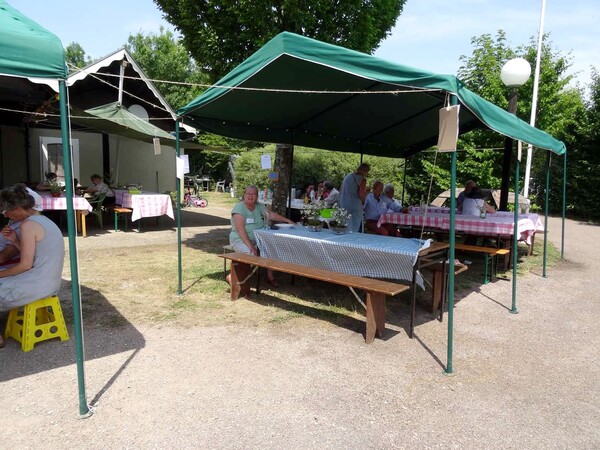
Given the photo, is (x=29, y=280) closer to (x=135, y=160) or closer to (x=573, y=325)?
(x=573, y=325)

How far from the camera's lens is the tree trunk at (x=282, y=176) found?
802 centimetres

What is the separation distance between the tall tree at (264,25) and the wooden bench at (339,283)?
354 cm

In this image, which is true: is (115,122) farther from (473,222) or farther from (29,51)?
(29,51)

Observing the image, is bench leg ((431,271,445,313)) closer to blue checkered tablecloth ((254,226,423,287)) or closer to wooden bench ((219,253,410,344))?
blue checkered tablecloth ((254,226,423,287))

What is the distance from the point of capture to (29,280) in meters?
3.39

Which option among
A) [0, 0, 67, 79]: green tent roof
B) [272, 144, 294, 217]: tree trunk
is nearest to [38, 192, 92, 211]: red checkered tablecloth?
[272, 144, 294, 217]: tree trunk

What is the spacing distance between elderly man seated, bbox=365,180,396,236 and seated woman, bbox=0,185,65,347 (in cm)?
533

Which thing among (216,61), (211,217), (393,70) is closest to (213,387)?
(393,70)

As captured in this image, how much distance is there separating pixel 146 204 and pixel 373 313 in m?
7.17

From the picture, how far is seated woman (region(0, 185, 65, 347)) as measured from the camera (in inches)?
131

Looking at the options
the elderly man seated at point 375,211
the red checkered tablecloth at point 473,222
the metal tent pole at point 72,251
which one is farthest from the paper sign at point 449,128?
the elderly man seated at point 375,211

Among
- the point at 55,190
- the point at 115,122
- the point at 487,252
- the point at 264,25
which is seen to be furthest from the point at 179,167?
the point at 115,122

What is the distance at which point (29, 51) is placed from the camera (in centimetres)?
230

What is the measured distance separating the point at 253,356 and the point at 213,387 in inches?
21.6
